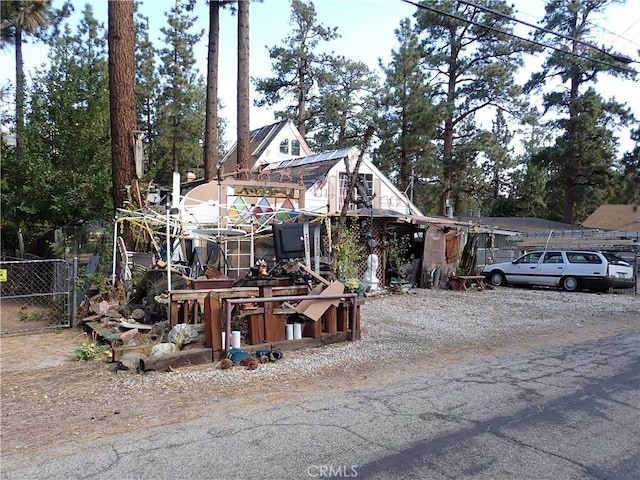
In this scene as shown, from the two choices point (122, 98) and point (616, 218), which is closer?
point (122, 98)

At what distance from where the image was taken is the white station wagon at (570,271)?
16.4 metres

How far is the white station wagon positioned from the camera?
16438 millimetres

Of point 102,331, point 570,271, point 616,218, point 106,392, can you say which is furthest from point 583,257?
point 616,218

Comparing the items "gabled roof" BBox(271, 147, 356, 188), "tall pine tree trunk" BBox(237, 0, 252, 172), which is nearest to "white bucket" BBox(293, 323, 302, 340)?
"tall pine tree trunk" BBox(237, 0, 252, 172)

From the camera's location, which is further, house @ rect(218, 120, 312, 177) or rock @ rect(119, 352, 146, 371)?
house @ rect(218, 120, 312, 177)

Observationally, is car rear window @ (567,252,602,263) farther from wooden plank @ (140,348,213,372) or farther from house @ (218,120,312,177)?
house @ (218,120,312,177)

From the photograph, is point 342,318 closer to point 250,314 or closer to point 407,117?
point 250,314

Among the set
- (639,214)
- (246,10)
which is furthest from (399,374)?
(639,214)

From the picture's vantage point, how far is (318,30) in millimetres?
34469

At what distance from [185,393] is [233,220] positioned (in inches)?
279

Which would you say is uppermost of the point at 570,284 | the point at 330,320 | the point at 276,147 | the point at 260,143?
the point at 260,143

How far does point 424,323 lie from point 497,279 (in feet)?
33.6

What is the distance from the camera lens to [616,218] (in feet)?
114

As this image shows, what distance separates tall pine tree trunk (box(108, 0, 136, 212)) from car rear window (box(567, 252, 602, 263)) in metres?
15.0
